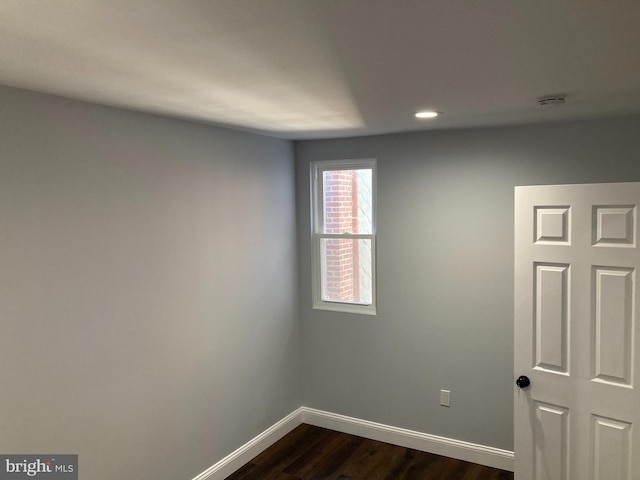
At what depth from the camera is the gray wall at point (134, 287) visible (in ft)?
7.12

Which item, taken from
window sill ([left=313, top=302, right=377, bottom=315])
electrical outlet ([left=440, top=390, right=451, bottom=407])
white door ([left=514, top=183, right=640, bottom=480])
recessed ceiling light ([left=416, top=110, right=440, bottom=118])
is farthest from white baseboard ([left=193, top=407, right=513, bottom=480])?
recessed ceiling light ([left=416, top=110, right=440, bottom=118])

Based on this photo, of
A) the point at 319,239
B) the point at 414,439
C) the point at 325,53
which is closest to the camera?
the point at 325,53

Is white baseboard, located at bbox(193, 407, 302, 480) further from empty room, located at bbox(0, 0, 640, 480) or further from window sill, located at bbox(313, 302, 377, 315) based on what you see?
window sill, located at bbox(313, 302, 377, 315)

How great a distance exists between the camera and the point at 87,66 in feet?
5.79

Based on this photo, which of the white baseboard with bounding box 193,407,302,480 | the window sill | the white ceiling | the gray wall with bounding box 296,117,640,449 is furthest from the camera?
the window sill

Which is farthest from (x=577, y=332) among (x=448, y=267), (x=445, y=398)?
(x=445, y=398)

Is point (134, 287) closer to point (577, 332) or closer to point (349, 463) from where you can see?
point (349, 463)

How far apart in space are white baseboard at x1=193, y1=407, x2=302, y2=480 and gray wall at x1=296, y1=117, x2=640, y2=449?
0.44 meters

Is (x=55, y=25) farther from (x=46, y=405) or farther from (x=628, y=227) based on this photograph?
(x=628, y=227)

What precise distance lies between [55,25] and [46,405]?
68.9 inches

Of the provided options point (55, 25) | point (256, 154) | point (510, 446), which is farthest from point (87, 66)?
point (510, 446)

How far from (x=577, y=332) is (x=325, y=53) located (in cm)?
198

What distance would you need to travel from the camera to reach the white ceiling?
1.25m

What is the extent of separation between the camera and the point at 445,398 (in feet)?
11.9
